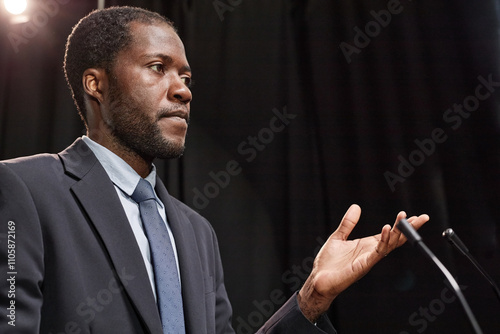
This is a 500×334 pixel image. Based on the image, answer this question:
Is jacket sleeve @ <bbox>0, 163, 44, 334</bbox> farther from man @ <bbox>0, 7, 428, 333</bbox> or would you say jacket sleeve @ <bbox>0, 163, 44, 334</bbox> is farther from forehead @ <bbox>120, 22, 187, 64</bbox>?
forehead @ <bbox>120, 22, 187, 64</bbox>

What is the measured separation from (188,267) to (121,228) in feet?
0.72

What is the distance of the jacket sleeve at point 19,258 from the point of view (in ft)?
2.79

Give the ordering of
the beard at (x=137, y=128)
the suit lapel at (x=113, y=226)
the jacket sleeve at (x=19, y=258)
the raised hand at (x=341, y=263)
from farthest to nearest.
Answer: the beard at (x=137, y=128)
the raised hand at (x=341, y=263)
the suit lapel at (x=113, y=226)
the jacket sleeve at (x=19, y=258)

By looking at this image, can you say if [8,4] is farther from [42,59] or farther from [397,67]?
[397,67]

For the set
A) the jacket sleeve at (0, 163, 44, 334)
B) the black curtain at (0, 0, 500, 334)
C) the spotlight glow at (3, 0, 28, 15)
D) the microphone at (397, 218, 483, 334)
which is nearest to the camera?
the microphone at (397, 218, 483, 334)

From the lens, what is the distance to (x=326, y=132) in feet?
8.41

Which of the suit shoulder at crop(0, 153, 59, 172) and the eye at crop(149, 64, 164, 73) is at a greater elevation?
the eye at crop(149, 64, 164, 73)

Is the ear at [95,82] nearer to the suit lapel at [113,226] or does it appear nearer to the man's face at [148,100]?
the man's face at [148,100]

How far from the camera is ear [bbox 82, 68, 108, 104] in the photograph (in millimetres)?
1297

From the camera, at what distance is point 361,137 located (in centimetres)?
254

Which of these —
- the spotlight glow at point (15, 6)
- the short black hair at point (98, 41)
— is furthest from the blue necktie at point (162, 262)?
the spotlight glow at point (15, 6)

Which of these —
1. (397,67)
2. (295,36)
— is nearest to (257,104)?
(295,36)

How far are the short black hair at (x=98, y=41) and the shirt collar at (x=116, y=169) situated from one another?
0.19m

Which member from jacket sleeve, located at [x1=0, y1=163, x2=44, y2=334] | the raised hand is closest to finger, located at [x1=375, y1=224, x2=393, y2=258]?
the raised hand
